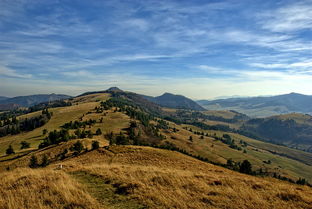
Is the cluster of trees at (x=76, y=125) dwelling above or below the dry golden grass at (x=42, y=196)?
below

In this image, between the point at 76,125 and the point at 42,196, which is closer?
the point at 42,196

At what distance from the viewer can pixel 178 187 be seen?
14094 millimetres

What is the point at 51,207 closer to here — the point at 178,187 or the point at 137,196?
the point at 137,196

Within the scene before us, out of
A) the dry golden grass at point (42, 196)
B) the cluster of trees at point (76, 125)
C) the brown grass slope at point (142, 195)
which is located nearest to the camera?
the dry golden grass at point (42, 196)

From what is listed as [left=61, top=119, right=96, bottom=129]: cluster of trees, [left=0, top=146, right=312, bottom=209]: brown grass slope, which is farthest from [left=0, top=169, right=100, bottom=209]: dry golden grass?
[left=61, top=119, right=96, bottom=129]: cluster of trees

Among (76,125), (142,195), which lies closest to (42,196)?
(142,195)

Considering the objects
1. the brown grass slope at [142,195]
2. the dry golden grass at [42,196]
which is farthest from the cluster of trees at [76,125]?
the brown grass slope at [142,195]

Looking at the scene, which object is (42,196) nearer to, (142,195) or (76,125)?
(142,195)

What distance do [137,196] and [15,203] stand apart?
7.24m

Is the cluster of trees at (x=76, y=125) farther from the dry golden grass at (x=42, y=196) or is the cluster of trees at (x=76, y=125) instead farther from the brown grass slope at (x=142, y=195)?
the brown grass slope at (x=142, y=195)

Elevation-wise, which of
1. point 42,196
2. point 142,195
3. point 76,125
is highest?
point 42,196

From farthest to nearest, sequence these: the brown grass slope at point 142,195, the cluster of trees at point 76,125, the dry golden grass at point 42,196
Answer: the cluster of trees at point 76,125, the brown grass slope at point 142,195, the dry golden grass at point 42,196

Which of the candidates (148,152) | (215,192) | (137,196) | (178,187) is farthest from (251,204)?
(148,152)

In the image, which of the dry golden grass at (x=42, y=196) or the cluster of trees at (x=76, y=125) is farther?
the cluster of trees at (x=76, y=125)
